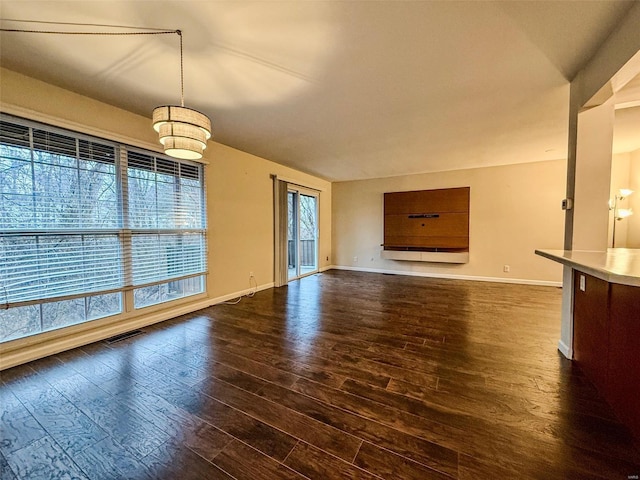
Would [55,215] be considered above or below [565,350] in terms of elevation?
above

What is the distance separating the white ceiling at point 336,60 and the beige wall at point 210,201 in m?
0.19

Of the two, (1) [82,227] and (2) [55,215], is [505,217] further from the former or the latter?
(2) [55,215]

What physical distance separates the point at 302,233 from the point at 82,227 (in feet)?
14.3

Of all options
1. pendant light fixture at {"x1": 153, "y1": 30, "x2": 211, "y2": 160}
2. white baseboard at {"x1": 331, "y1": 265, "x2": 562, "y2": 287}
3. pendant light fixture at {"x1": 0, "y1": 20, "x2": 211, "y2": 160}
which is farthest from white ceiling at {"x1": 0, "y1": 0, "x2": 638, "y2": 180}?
white baseboard at {"x1": 331, "y1": 265, "x2": 562, "y2": 287}

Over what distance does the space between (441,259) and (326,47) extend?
5213 mm

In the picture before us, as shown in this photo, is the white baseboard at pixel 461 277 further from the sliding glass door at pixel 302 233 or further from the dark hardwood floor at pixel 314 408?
the dark hardwood floor at pixel 314 408

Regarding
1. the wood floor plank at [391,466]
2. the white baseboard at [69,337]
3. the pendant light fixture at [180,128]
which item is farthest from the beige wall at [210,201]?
the wood floor plank at [391,466]

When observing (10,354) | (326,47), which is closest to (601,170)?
(326,47)

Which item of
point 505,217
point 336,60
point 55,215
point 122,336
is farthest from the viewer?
point 505,217

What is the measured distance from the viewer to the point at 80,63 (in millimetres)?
2125

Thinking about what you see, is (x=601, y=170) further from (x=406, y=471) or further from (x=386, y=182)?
(x=386, y=182)

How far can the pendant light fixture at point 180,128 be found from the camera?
70.2 inches

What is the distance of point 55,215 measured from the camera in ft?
8.09

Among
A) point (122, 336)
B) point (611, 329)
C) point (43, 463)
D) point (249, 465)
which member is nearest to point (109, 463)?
point (43, 463)
